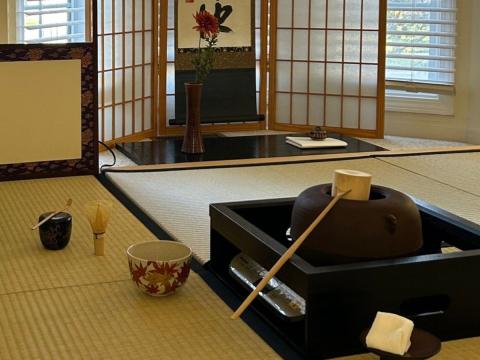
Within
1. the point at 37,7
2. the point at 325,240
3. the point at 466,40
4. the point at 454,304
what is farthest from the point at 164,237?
the point at 466,40

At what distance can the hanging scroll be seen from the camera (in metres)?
5.77

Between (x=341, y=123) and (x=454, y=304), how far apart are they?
3.96m

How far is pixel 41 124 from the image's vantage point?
382 cm

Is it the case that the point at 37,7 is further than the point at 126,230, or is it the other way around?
the point at 37,7

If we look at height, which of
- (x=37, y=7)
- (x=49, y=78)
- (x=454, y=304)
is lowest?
(x=454, y=304)

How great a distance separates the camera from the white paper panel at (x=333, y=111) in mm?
6113

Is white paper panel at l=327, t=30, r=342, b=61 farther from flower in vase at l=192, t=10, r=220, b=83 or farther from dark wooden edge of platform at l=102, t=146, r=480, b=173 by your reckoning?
dark wooden edge of platform at l=102, t=146, r=480, b=173

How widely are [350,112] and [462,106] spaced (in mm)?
726

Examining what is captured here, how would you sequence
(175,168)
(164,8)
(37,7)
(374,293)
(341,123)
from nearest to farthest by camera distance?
(374,293), (175,168), (37,7), (164,8), (341,123)

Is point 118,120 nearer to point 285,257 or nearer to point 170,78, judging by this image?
point 170,78

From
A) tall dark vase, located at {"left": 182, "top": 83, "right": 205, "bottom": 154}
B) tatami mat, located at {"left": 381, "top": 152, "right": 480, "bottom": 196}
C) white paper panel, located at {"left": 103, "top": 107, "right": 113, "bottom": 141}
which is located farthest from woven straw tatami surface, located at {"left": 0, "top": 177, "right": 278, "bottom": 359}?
white paper panel, located at {"left": 103, "top": 107, "right": 113, "bottom": 141}

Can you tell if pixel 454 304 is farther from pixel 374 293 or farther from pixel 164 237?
pixel 164 237

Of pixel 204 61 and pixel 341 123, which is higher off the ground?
pixel 204 61

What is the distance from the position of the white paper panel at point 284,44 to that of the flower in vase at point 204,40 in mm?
511
